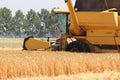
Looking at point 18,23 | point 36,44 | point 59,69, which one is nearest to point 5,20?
point 18,23

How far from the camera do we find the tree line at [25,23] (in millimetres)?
91625

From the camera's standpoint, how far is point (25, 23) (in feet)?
321

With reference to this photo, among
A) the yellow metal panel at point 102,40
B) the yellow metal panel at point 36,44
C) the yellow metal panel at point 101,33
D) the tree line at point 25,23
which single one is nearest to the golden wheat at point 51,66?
the yellow metal panel at point 102,40

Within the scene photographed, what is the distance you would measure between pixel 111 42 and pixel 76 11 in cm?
223

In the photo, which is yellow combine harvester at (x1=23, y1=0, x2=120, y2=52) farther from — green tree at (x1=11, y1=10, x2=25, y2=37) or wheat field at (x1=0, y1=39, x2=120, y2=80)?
green tree at (x1=11, y1=10, x2=25, y2=37)

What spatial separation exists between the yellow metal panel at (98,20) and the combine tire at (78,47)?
86 cm

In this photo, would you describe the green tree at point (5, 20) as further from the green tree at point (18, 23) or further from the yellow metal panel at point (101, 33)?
the yellow metal panel at point (101, 33)

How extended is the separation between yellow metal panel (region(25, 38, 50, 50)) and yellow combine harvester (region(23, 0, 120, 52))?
0.74 metres

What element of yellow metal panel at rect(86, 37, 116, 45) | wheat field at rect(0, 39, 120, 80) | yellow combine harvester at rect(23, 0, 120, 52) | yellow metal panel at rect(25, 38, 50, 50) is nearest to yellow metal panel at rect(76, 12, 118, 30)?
yellow combine harvester at rect(23, 0, 120, 52)

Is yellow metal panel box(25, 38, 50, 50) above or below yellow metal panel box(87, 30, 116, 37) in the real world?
below

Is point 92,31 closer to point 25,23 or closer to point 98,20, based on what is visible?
point 98,20

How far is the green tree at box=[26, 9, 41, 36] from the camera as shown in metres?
91.9

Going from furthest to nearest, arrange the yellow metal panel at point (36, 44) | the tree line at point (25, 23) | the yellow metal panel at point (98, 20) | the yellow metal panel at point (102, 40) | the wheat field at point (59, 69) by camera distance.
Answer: the tree line at point (25, 23) < the yellow metal panel at point (36, 44) < the yellow metal panel at point (102, 40) < the yellow metal panel at point (98, 20) < the wheat field at point (59, 69)

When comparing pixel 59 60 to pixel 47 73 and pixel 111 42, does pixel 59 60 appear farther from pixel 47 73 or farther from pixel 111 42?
pixel 111 42
